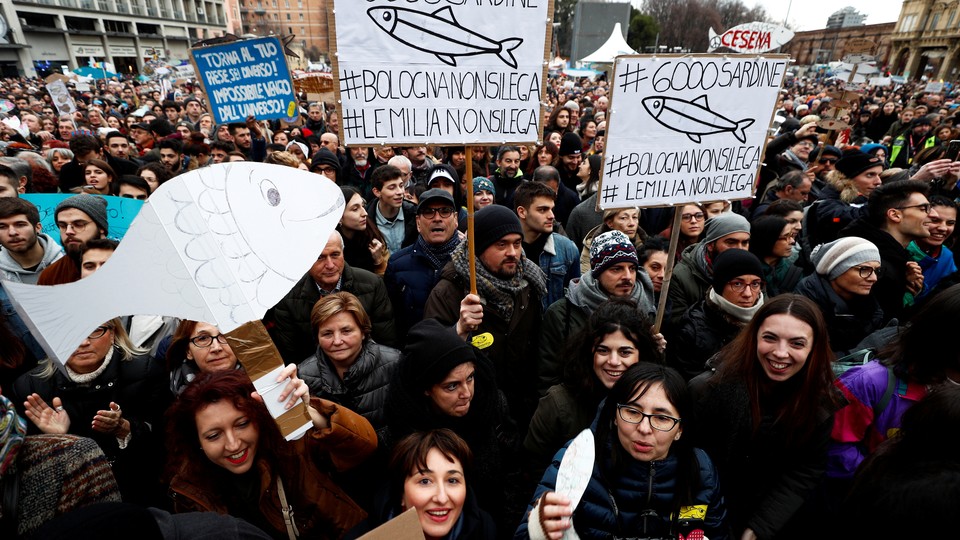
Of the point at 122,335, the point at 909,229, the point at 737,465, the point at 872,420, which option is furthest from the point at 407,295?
the point at 909,229

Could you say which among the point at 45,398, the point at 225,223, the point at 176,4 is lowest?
the point at 45,398

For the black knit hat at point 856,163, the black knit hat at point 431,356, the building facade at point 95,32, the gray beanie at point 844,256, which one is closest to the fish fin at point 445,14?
the black knit hat at point 431,356

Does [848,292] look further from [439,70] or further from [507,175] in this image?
[507,175]

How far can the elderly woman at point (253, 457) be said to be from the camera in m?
1.94

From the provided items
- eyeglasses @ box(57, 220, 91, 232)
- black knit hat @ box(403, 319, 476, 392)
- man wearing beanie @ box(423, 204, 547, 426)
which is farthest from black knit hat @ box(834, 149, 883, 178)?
eyeglasses @ box(57, 220, 91, 232)

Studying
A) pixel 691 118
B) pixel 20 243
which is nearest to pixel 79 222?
pixel 20 243

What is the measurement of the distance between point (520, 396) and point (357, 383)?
1.20 meters

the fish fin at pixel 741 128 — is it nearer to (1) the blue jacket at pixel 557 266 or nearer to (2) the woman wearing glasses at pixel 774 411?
(2) the woman wearing glasses at pixel 774 411

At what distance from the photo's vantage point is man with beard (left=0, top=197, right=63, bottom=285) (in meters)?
3.33

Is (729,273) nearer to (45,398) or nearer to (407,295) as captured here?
(407,295)

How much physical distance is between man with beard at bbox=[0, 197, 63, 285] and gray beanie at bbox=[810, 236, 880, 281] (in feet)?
18.3

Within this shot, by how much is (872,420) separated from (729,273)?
99 centimetres

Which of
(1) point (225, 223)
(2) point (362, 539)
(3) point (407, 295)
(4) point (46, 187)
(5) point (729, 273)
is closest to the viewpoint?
(2) point (362, 539)

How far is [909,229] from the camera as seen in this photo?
142 inches
